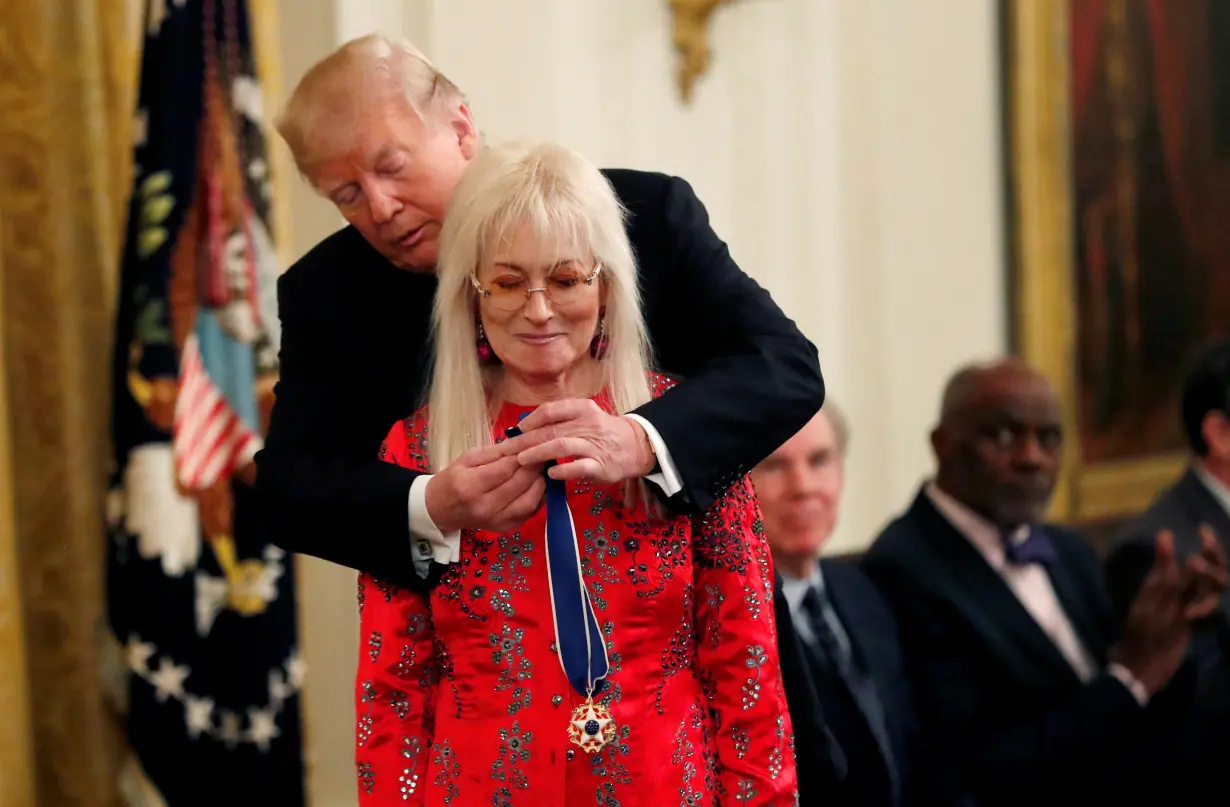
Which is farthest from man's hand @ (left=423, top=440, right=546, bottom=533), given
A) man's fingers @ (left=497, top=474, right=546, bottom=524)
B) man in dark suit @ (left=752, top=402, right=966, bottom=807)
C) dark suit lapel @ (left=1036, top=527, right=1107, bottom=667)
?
dark suit lapel @ (left=1036, top=527, right=1107, bottom=667)

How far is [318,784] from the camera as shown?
4.20 m

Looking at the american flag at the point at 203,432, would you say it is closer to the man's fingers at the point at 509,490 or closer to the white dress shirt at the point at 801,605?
the white dress shirt at the point at 801,605

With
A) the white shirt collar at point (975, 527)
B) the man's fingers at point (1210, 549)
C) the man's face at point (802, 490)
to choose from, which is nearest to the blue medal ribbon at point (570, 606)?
the man's face at point (802, 490)

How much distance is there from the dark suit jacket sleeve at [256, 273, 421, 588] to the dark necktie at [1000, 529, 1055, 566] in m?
2.46

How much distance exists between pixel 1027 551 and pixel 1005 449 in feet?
0.99

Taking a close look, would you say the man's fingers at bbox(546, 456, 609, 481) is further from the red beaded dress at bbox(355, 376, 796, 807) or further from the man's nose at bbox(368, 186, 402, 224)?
the man's nose at bbox(368, 186, 402, 224)

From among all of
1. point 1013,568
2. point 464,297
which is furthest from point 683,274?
point 1013,568

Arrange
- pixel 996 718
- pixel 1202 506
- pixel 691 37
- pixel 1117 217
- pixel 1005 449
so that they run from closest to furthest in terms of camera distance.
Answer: pixel 996 718, pixel 1005 449, pixel 1202 506, pixel 691 37, pixel 1117 217

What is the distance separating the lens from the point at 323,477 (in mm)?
2176

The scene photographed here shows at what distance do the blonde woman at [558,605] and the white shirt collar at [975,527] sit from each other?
2.14m

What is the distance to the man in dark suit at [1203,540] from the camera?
4.27 metres

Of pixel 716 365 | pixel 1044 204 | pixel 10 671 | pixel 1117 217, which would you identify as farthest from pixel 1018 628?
pixel 1117 217

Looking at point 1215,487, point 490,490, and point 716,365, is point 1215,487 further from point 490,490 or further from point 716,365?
point 490,490

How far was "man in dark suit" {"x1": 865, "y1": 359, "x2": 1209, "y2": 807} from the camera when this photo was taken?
13.0 ft
